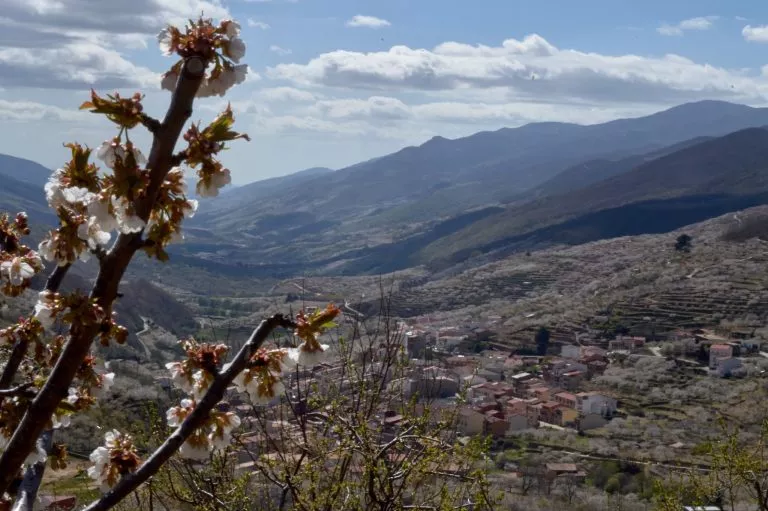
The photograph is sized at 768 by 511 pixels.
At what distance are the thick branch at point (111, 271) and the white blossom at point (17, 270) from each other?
57cm

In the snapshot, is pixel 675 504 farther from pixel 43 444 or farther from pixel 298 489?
pixel 43 444

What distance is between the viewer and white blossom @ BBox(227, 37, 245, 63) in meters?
2.21

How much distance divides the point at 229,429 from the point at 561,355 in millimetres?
44344

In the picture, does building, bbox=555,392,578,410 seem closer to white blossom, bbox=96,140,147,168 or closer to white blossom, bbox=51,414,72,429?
white blossom, bbox=51,414,72,429

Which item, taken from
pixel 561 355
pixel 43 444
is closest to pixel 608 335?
pixel 561 355

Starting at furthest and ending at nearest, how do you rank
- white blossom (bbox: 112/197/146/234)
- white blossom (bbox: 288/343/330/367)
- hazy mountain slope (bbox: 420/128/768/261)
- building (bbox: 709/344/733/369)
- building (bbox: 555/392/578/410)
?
hazy mountain slope (bbox: 420/128/768/261) < building (bbox: 709/344/733/369) < building (bbox: 555/392/578/410) < white blossom (bbox: 288/343/330/367) < white blossom (bbox: 112/197/146/234)

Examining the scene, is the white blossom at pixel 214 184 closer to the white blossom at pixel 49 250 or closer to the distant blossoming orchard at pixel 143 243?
the distant blossoming orchard at pixel 143 243

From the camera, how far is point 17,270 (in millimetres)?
2648

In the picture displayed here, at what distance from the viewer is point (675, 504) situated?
674cm

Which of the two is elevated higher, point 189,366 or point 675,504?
point 189,366

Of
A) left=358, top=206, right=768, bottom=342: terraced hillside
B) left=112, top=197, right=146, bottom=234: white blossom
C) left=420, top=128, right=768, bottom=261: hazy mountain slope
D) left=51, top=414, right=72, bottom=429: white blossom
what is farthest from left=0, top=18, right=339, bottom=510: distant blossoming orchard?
left=420, top=128, right=768, bottom=261: hazy mountain slope

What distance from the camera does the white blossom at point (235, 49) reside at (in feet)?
7.23

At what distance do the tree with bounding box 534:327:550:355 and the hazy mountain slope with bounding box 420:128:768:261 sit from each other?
6841cm

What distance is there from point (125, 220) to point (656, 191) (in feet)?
485
